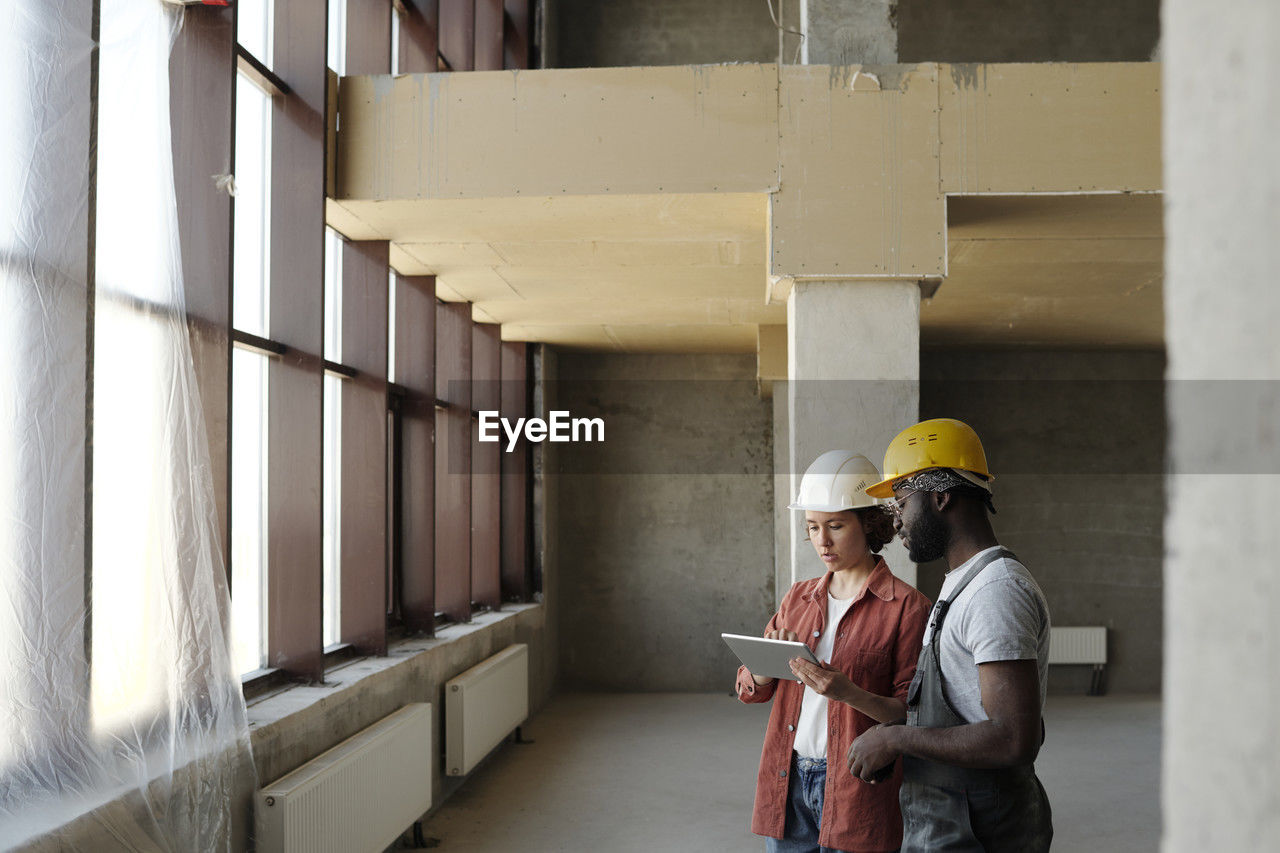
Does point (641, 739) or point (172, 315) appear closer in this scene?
point (172, 315)

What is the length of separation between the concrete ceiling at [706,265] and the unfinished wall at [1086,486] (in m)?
0.55

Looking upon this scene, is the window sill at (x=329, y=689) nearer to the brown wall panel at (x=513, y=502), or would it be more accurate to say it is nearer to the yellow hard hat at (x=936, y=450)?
the brown wall panel at (x=513, y=502)

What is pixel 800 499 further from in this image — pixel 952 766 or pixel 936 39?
pixel 936 39

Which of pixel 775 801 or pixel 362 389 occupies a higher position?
pixel 362 389

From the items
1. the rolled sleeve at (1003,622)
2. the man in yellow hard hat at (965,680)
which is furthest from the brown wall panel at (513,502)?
the rolled sleeve at (1003,622)

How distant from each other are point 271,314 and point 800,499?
272cm

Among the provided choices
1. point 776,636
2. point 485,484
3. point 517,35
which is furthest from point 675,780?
point 517,35

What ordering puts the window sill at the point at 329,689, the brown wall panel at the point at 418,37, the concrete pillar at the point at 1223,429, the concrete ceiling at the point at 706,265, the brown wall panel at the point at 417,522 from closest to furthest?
the concrete pillar at the point at 1223,429 → the window sill at the point at 329,689 → the concrete ceiling at the point at 706,265 → the brown wall panel at the point at 418,37 → the brown wall panel at the point at 417,522

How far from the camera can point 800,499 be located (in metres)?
2.87

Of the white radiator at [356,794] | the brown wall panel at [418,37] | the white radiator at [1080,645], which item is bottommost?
the white radiator at [1080,645]

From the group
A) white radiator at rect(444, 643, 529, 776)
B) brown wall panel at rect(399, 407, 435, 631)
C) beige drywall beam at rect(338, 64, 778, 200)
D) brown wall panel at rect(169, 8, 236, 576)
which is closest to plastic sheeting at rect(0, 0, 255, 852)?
brown wall panel at rect(169, 8, 236, 576)

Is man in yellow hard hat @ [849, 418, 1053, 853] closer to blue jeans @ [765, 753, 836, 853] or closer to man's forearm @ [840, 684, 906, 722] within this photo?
man's forearm @ [840, 684, 906, 722]

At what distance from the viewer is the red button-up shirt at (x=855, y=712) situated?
96.7 inches

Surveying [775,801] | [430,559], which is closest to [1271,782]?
[775,801]
